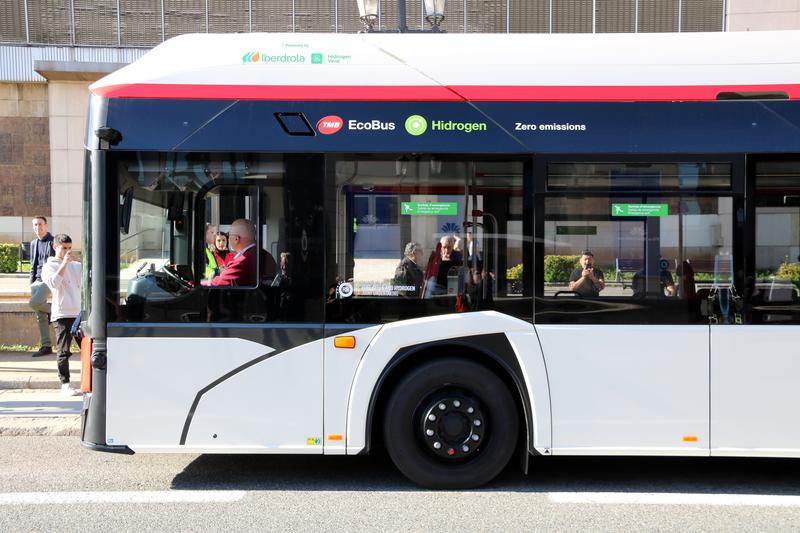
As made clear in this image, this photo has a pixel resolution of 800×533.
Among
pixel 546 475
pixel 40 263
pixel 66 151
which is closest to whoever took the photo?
pixel 546 475

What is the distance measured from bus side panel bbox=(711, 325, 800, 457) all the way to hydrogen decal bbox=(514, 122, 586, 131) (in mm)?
1688

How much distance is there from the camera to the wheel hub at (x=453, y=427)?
5.11 meters

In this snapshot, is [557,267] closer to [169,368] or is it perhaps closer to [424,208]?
[424,208]

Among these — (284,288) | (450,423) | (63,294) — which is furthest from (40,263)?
(450,423)

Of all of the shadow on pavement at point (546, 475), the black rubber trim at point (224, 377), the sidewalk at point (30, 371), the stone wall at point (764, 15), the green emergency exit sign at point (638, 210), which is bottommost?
the shadow on pavement at point (546, 475)

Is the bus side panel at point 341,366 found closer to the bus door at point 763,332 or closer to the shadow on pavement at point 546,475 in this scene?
the shadow on pavement at point 546,475

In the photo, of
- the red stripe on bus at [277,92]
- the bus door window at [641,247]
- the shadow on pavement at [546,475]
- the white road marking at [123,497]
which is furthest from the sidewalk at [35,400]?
the bus door window at [641,247]

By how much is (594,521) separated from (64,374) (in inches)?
254

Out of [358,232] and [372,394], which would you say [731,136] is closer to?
[358,232]

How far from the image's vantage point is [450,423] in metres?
5.12

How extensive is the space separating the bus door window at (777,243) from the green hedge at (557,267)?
1.26 m

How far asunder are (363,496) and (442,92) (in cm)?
288

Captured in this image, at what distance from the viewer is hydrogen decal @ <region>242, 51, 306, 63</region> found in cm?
518

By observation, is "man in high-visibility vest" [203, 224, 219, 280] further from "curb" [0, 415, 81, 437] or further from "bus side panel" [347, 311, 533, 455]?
"curb" [0, 415, 81, 437]
